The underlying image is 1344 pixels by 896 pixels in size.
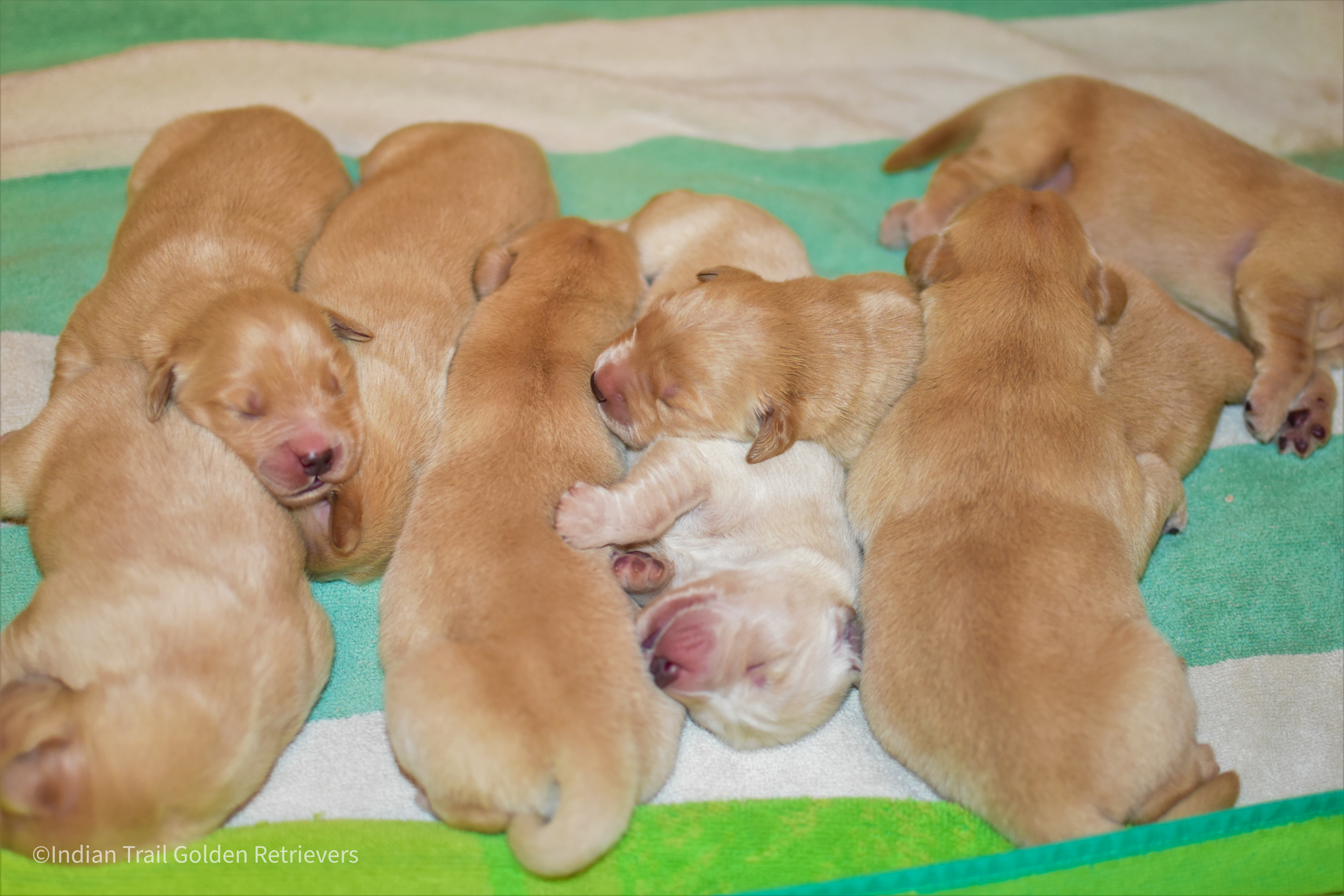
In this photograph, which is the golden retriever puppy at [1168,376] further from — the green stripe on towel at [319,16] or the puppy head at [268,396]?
the puppy head at [268,396]

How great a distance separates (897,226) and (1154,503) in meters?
1.79

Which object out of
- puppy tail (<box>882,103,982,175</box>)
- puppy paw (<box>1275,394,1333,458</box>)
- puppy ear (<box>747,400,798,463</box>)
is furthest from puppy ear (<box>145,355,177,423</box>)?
puppy paw (<box>1275,394,1333,458</box>)

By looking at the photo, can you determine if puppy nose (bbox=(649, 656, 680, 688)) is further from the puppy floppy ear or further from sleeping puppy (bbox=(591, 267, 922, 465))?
the puppy floppy ear

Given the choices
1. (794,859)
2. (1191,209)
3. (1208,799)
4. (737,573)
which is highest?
(1191,209)

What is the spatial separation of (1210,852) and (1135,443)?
4.34 ft

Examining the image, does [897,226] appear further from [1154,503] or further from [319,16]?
[319,16]

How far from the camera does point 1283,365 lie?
3914mm

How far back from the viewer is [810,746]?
10.5 ft

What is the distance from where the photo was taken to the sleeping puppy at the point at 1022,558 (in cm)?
262

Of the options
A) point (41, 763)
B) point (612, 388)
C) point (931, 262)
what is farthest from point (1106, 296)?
point (41, 763)

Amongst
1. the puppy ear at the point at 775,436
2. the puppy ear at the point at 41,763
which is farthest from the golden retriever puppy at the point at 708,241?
the puppy ear at the point at 41,763

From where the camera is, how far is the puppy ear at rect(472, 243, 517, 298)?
367 cm

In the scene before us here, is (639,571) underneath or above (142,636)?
underneath

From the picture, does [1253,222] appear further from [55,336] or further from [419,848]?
[55,336]
